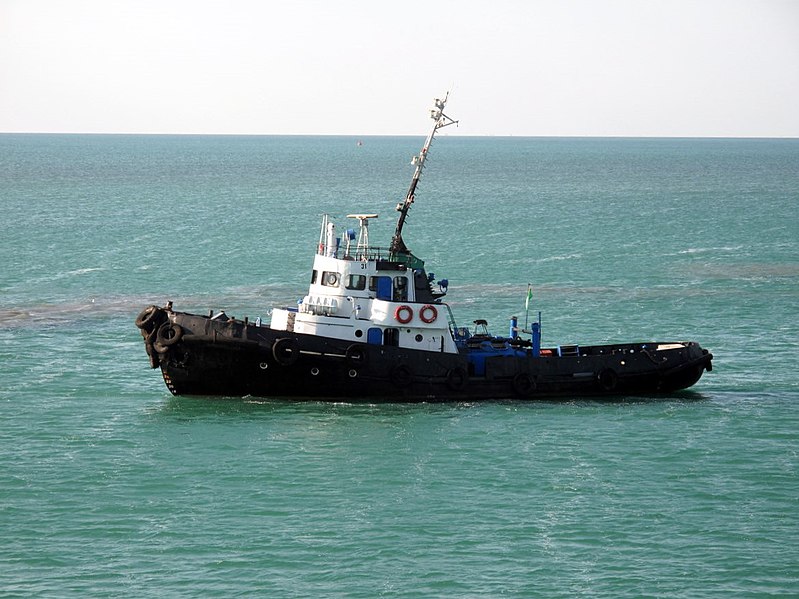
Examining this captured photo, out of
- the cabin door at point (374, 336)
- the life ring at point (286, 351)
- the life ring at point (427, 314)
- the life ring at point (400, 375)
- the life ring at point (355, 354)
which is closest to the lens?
the life ring at point (286, 351)

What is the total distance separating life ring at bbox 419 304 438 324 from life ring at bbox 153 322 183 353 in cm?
808

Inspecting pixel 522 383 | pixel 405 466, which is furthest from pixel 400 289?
pixel 405 466

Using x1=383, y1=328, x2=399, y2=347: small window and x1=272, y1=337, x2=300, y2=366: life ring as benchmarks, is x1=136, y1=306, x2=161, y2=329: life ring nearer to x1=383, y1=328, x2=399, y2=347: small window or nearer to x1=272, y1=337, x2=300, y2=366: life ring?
x1=272, y1=337, x2=300, y2=366: life ring

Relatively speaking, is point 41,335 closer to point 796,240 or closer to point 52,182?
point 796,240

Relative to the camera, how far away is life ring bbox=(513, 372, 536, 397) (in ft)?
143

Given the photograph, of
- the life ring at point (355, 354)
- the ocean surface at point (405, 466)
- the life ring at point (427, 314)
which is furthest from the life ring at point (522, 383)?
the life ring at point (355, 354)

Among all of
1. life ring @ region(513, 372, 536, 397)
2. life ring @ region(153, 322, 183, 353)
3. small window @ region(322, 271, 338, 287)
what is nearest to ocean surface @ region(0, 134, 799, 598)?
life ring @ region(513, 372, 536, 397)

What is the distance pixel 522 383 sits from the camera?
4362cm

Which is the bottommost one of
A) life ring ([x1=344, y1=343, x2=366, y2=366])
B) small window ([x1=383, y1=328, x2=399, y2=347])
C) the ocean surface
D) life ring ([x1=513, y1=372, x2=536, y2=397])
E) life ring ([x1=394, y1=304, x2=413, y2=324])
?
the ocean surface

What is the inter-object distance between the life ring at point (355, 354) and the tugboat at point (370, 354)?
0.11ft

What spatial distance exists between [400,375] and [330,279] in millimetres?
4129

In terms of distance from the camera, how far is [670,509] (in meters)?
33.0

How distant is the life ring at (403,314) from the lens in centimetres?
4316

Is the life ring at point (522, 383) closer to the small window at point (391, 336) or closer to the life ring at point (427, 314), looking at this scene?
the life ring at point (427, 314)
